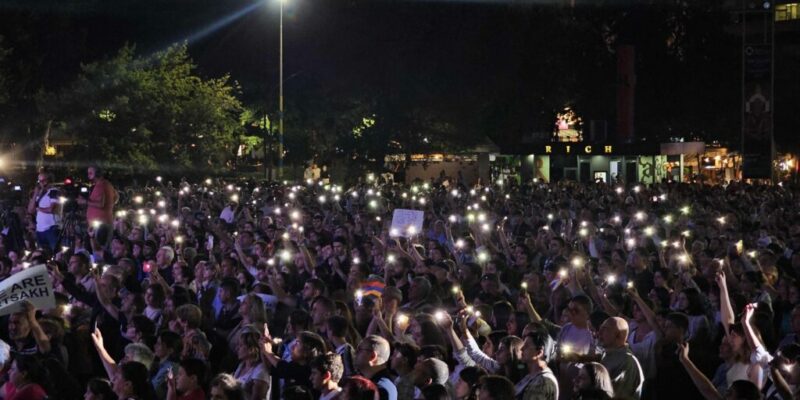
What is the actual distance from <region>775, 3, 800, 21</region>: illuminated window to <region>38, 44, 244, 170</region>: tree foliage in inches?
2776

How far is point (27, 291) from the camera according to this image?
8.11 metres

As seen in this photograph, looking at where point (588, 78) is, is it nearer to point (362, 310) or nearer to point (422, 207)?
point (422, 207)

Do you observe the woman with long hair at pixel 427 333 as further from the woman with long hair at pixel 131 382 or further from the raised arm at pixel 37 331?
the raised arm at pixel 37 331

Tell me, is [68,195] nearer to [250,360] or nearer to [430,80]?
[250,360]

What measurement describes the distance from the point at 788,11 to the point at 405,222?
298ft

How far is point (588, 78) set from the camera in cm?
5012

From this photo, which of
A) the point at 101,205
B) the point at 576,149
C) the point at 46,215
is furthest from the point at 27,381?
the point at 576,149

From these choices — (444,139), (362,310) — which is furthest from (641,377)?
(444,139)

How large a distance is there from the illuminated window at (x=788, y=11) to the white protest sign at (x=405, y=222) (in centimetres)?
8931

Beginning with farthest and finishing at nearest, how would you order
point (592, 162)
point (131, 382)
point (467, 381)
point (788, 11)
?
point (788, 11) < point (592, 162) < point (467, 381) < point (131, 382)

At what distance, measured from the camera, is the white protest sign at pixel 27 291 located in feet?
26.3

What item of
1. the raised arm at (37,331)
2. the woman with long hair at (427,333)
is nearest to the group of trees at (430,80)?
the raised arm at (37,331)

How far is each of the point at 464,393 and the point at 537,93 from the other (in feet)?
141

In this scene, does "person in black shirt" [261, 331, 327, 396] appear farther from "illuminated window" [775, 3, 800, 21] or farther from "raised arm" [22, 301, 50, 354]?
"illuminated window" [775, 3, 800, 21]
